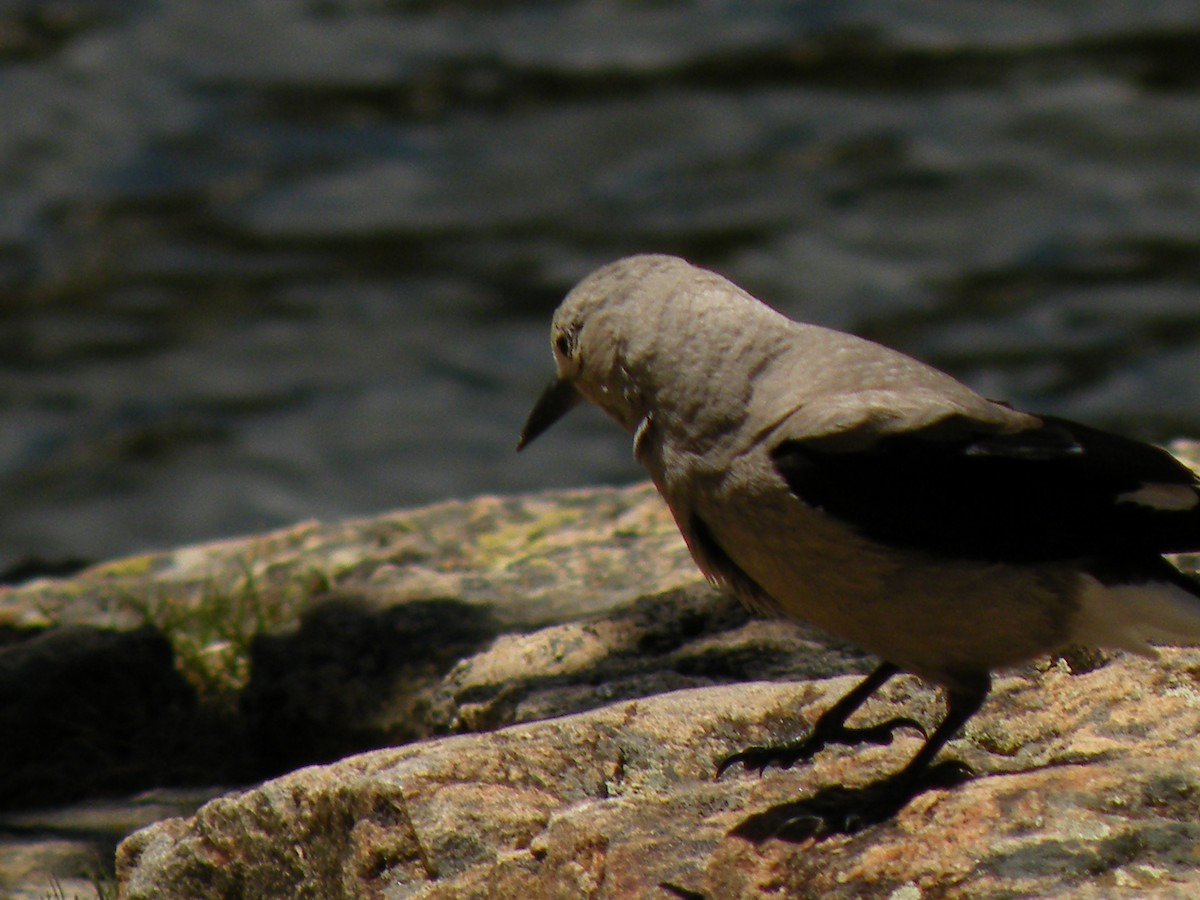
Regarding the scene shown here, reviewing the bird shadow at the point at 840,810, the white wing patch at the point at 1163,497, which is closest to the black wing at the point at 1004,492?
the white wing patch at the point at 1163,497

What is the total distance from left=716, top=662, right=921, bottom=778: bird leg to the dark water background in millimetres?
6612

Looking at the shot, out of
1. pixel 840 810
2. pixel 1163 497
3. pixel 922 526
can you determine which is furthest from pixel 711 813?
pixel 1163 497

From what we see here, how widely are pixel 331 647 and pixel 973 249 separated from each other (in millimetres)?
7767

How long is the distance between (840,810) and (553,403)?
5.23 ft

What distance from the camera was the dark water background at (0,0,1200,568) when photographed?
35.6 ft

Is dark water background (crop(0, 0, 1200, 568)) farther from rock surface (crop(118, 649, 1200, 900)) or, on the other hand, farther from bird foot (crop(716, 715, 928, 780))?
bird foot (crop(716, 715, 928, 780))

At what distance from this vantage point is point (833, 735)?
3.82 meters

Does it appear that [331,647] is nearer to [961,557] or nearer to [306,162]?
[961,557]

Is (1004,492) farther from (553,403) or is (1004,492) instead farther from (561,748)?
(553,403)

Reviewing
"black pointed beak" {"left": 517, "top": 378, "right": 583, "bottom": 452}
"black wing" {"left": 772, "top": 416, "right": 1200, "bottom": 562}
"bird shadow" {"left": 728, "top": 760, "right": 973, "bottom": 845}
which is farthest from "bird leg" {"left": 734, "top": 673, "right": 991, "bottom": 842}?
"black pointed beak" {"left": 517, "top": 378, "right": 583, "bottom": 452}

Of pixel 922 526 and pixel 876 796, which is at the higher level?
pixel 922 526

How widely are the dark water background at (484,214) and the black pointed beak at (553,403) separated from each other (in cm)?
573

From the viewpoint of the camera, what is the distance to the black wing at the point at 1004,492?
3518 mm

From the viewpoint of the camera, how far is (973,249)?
1202 centimetres
